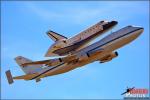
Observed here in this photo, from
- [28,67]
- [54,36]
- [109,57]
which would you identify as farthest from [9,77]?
[109,57]

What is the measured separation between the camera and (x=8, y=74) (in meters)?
110

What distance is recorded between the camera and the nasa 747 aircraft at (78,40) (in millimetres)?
101812

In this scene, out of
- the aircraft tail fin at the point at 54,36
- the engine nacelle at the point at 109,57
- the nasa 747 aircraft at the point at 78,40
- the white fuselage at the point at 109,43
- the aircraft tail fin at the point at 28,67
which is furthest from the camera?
the aircraft tail fin at the point at 28,67

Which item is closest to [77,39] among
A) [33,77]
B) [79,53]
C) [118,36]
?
[79,53]

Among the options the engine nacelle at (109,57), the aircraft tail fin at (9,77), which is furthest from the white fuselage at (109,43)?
the aircraft tail fin at (9,77)

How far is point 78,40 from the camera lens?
339ft

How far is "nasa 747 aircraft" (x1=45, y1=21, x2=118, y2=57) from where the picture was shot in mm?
101812

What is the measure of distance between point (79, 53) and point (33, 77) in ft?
61.0

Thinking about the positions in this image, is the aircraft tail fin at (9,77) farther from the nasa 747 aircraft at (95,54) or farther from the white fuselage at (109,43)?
the white fuselage at (109,43)

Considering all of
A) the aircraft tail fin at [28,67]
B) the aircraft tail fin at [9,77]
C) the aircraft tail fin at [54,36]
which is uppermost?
the aircraft tail fin at [54,36]

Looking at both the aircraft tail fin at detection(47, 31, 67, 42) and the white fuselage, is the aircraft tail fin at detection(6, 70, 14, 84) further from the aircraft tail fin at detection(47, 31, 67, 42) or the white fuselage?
the white fuselage

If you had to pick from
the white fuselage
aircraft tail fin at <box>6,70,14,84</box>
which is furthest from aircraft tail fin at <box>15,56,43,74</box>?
the white fuselage

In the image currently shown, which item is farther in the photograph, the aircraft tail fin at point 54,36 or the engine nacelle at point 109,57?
the aircraft tail fin at point 54,36

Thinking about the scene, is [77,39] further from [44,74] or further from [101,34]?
[44,74]
